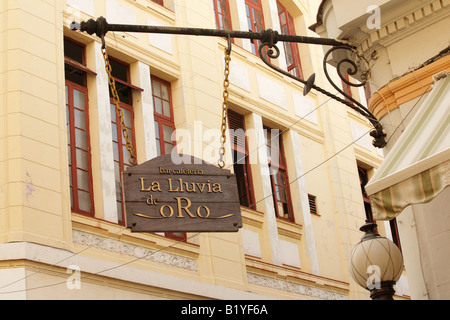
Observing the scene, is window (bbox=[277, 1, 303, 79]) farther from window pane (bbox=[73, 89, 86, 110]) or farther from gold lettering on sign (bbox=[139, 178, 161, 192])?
gold lettering on sign (bbox=[139, 178, 161, 192])

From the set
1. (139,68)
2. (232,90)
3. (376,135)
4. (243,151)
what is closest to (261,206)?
(243,151)

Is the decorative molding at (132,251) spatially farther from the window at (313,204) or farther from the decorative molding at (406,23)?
the decorative molding at (406,23)

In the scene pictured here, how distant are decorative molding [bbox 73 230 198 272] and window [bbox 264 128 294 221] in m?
3.63

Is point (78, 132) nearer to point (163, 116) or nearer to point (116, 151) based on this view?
point (116, 151)

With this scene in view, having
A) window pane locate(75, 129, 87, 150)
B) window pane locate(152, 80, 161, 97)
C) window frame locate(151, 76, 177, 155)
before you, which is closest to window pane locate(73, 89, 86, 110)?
window pane locate(75, 129, 87, 150)

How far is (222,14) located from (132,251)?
7.07 metres

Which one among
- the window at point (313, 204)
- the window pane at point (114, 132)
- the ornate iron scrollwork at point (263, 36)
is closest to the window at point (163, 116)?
the window pane at point (114, 132)

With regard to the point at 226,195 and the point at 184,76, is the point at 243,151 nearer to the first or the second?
the point at 184,76

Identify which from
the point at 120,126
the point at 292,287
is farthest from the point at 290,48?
the point at 120,126

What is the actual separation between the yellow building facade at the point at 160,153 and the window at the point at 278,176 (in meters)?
0.04

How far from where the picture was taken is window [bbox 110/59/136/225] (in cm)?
1373

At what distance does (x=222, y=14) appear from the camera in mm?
18312

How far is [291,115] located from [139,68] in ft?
16.2

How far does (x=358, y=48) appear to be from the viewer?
9.76 m
